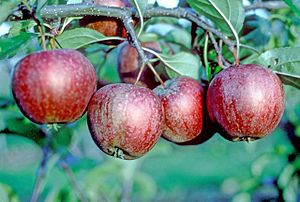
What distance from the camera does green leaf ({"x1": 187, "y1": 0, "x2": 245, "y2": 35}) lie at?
4.21ft

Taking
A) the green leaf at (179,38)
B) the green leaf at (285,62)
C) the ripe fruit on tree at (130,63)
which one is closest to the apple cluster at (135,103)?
the green leaf at (285,62)

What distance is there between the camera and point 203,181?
476 inches

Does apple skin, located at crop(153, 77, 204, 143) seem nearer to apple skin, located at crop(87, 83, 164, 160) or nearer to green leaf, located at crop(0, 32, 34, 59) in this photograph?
apple skin, located at crop(87, 83, 164, 160)

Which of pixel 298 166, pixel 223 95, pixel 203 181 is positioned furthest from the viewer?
pixel 203 181

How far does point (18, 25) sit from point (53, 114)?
0.23m

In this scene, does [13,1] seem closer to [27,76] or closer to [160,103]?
[27,76]

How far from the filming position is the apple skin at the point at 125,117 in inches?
43.5

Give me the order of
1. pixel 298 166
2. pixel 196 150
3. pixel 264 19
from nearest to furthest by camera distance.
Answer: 1. pixel 264 19
2. pixel 298 166
3. pixel 196 150

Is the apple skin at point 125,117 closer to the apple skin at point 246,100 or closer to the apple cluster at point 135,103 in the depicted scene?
the apple cluster at point 135,103

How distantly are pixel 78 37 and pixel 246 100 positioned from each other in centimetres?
41

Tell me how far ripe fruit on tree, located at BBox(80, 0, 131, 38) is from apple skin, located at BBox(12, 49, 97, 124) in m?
0.27

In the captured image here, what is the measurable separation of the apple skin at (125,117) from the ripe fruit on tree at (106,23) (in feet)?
0.81

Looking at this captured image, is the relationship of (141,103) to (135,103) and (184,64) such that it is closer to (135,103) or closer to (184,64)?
(135,103)

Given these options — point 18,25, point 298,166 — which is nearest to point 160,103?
point 18,25
